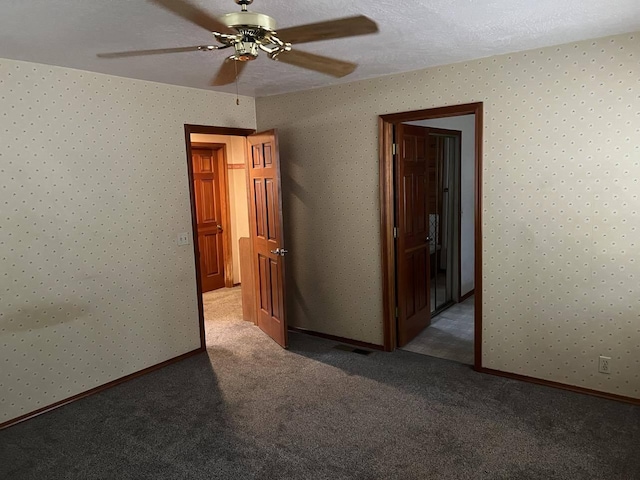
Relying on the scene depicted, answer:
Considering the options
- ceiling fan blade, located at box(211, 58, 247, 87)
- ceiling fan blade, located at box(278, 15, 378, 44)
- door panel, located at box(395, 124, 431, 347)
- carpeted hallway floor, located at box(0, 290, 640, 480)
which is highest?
ceiling fan blade, located at box(211, 58, 247, 87)

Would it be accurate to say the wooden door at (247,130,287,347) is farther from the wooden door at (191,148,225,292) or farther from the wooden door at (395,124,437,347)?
the wooden door at (191,148,225,292)

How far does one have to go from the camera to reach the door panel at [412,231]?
4.05m

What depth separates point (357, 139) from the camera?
400 cm

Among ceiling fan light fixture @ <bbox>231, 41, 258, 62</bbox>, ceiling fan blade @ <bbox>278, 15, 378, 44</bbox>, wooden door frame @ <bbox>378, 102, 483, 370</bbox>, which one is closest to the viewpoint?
ceiling fan light fixture @ <bbox>231, 41, 258, 62</bbox>

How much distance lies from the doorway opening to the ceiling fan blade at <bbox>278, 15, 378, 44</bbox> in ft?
4.74

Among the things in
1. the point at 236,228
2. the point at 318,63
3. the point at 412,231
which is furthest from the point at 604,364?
the point at 236,228

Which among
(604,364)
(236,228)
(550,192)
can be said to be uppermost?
(550,192)

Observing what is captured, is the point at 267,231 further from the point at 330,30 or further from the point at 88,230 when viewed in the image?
the point at 330,30

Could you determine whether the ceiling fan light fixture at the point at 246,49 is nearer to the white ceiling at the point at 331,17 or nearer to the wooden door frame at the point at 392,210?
the white ceiling at the point at 331,17

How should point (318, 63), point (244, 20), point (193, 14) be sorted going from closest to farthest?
point (244, 20) → point (193, 14) → point (318, 63)

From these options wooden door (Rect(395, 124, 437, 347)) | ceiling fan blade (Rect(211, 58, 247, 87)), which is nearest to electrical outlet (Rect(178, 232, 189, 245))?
ceiling fan blade (Rect(211, 58, 247, 87))

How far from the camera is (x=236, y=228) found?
22.3 ft

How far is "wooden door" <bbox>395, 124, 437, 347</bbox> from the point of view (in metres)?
4.04

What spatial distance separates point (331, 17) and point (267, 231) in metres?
2.32
